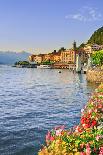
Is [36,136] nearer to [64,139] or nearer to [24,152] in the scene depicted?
[24,152]

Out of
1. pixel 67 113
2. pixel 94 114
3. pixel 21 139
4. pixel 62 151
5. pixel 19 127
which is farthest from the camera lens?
pixel 67 113

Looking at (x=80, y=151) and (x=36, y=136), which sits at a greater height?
(x=80, y=151)

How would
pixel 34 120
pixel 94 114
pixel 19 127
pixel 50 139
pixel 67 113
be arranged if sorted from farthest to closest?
pixel 67 113, pixel 34 120, pixel 19 127, pixel 94 114, pixel 50 139

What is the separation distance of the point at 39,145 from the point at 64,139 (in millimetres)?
13181

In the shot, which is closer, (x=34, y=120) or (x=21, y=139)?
(x=21, y=139)

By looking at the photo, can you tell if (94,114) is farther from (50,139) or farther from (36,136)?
(36,136)

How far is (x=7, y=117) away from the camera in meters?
33.7

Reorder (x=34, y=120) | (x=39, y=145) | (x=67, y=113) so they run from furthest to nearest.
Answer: (x=67, y=113)
(x=34, y=120)
(x=39, y=145)

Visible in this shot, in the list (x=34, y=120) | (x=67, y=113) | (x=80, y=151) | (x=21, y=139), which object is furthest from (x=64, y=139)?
(x=67, y=113)

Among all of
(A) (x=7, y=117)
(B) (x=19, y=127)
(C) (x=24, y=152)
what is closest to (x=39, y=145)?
(C) (x=24, y=152)

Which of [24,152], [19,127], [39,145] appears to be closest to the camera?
[24,152]

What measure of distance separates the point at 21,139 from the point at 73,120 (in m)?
8.69

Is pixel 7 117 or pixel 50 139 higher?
pixel 50 139

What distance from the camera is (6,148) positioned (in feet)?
72.0
